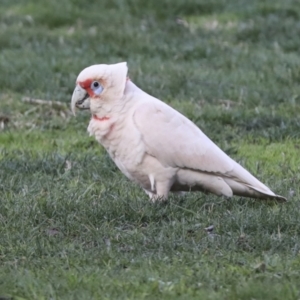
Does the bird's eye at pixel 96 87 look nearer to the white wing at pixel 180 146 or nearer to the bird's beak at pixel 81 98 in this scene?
the bird's beak at pixel 81 98

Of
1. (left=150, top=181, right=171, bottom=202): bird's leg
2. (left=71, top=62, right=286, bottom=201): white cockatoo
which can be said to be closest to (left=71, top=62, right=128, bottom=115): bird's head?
(left=71, top=62, right=286, bottom=201): white cockatoo

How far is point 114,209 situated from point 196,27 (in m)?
6.65

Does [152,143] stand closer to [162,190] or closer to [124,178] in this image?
[162,190]

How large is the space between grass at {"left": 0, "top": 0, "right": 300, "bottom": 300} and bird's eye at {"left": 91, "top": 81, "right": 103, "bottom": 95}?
669 mm

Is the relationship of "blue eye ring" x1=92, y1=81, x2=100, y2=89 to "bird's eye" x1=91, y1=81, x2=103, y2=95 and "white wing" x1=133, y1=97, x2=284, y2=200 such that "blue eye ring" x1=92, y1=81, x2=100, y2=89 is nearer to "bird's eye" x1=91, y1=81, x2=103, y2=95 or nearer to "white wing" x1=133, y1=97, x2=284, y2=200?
"bird's eye" x1=91, y1=81, x2=103, y2=95

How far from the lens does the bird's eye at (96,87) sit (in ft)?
18.2

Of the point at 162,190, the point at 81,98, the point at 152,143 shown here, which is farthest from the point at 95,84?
the point at 162,190

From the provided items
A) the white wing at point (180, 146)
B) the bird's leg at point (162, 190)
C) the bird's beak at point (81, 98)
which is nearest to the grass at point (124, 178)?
the bird's leg at point (162, 190)

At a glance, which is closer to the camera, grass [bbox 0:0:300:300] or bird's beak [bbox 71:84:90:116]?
grass [bbox 0:0:300:300]

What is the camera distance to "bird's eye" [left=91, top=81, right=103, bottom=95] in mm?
5555

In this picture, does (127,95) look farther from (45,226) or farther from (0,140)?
(0,140)

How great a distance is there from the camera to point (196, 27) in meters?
11.8

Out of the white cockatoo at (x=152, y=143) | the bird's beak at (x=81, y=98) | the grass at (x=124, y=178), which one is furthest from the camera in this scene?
the bird's beak at (x=81, y=98)

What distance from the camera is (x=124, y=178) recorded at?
6590 millimetres
